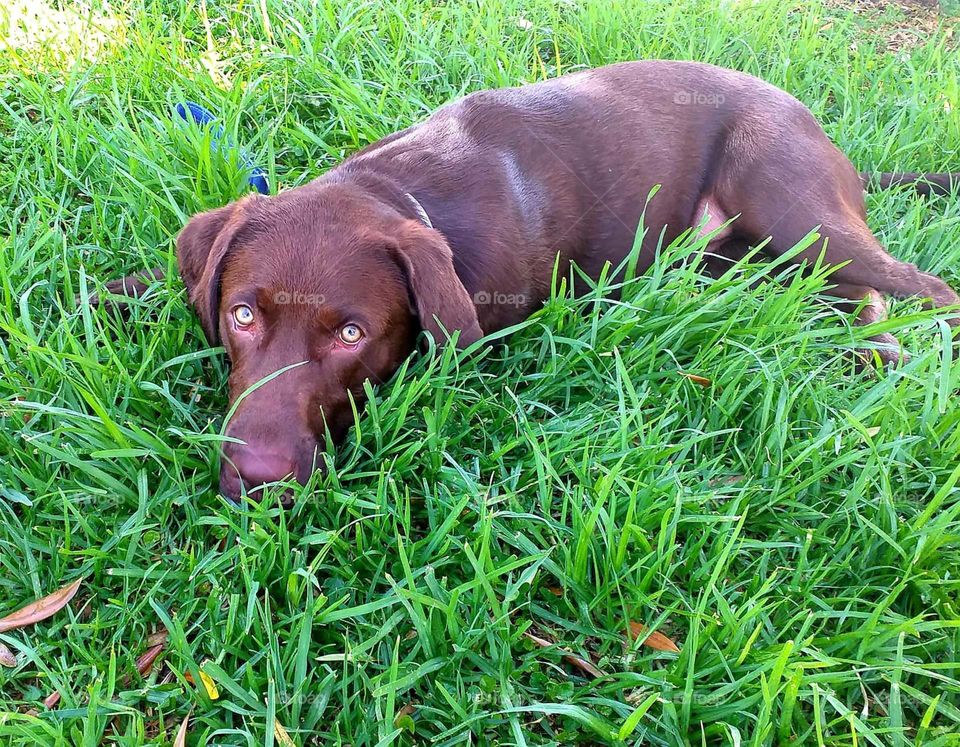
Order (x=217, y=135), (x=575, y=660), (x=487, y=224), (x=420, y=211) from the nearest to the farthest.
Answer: (x=575, y=660) < (x=420, y=211) < (x=487, y=224) < (x=217, y=135)

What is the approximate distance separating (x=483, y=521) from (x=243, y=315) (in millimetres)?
915

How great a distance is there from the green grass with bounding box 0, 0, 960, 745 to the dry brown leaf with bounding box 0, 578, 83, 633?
34mm

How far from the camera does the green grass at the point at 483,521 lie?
65.1 inches

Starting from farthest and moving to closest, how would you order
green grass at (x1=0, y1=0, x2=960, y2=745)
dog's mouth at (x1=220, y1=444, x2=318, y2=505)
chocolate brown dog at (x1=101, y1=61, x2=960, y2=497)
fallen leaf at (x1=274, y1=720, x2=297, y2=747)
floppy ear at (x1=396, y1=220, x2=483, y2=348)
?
floppy ear at (x1=396, y1=220, x2=483, y2=348), chocolate brown dog at (x1=101, y1=61, x2=960, y2=497), dog's mouth at (x1=220, y1=444, x2=318, y2=505), green grass at (x1=0, y1=0, x2=960, y2=745), fallen leaf at (x1=274, y1=720, x2=297, y2=747)

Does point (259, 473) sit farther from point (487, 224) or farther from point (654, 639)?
point (487, 224)

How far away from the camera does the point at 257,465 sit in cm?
189

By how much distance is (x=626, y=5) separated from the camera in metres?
4.39

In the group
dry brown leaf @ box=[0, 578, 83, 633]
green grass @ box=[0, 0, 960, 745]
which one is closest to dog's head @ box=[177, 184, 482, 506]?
green grass @ box=[0, 0, 960, 745]

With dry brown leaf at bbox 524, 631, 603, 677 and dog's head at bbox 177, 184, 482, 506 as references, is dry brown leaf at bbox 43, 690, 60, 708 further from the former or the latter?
dry brown leaf at bbox 524, 631, 603, 677

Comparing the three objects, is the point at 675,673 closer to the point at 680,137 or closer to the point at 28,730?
the point at 28,730

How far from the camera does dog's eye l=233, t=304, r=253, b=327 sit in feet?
7.00

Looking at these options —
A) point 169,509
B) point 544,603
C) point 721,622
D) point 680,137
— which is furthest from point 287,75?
point 721,622

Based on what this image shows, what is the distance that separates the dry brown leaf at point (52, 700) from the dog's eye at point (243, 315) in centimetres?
102

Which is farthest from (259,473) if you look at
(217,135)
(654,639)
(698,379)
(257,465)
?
(217,135)
